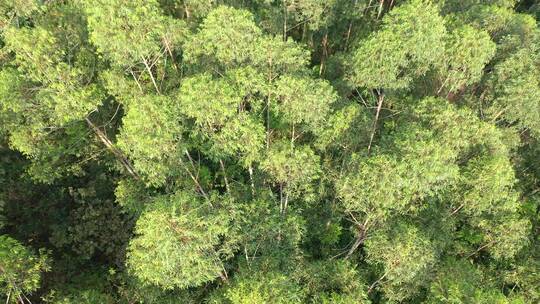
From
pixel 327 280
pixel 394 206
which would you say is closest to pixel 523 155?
pixel 394 206

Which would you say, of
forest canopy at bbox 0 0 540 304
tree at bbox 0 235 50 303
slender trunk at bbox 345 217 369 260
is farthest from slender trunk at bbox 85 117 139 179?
slender trunk at bbox 345 217 369 260

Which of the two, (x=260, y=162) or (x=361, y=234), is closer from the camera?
(x=260, y=162)

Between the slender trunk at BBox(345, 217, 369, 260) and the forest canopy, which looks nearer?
the forest canopy

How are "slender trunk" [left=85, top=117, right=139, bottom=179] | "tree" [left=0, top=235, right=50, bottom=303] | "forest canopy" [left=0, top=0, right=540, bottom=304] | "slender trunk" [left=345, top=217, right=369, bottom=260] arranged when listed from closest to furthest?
"tree" [left=0, top=235, right=50, bottom=303] < "forest canopy" [left=0, top=0, right=540, bottom=304] < "slender trunk" [left=345, top=217, right=369, bottom=260] < "slender trunk" [left=85, top=117, right=139, bottom=179]

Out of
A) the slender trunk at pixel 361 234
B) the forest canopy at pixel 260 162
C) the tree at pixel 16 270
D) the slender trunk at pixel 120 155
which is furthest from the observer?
the slender trunk at pixel 120 155

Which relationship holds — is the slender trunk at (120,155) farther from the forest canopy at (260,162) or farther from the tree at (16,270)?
the tree at (16,270)

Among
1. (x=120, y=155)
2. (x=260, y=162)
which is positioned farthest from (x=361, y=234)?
(x=120, y=155)

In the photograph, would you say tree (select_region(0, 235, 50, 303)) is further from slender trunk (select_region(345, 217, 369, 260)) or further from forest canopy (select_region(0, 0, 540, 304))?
slender trunk (select_region(345, 217, 369, 260))

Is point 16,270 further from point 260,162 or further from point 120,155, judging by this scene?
point 260,162

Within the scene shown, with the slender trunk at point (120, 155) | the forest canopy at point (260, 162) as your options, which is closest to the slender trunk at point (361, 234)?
the forest canopy at point (260, 162)
